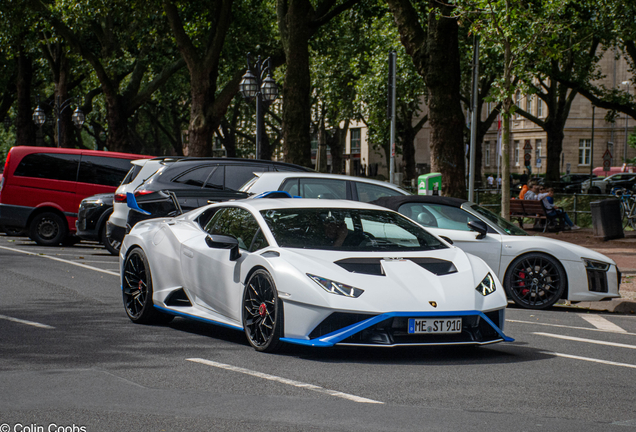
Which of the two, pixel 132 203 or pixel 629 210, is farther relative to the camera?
pixel 629 210

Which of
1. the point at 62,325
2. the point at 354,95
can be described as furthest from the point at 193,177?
the point at 354,95

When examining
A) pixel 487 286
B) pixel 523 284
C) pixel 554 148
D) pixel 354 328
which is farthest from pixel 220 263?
pixel 554 148

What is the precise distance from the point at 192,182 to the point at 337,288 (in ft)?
26.1

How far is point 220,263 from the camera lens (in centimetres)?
729

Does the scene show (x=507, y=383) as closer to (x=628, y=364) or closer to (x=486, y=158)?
(x=628, y=364)

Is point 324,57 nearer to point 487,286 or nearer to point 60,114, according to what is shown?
point 60,114

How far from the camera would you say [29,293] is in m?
10.6

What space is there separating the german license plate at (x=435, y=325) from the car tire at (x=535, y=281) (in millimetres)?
4515

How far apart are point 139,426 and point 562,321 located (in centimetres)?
Answer: 628

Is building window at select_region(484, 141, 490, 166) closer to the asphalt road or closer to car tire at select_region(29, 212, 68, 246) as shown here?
car tire at select_region(29, 212, 68, 246)

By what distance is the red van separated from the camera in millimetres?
18156

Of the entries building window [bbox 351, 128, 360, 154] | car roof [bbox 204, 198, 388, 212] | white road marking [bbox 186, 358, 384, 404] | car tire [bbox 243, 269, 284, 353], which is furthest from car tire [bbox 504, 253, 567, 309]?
building window [bbox 351, 128, 360, 154]

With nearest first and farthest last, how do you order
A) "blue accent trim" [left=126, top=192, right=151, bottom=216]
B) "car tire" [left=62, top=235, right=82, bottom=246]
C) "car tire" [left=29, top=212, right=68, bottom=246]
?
1. "blue accent trim" [left=126, top=192, right=151, bottom=216]
2. "car tire" [left=29, top=212, right=68, bottom=246]
3. "car tire" [left=62, top=235, right=82, bottom=246]

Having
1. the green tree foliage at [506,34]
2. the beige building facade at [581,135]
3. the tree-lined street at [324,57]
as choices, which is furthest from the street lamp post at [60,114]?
the beige building facade at [581,135]
